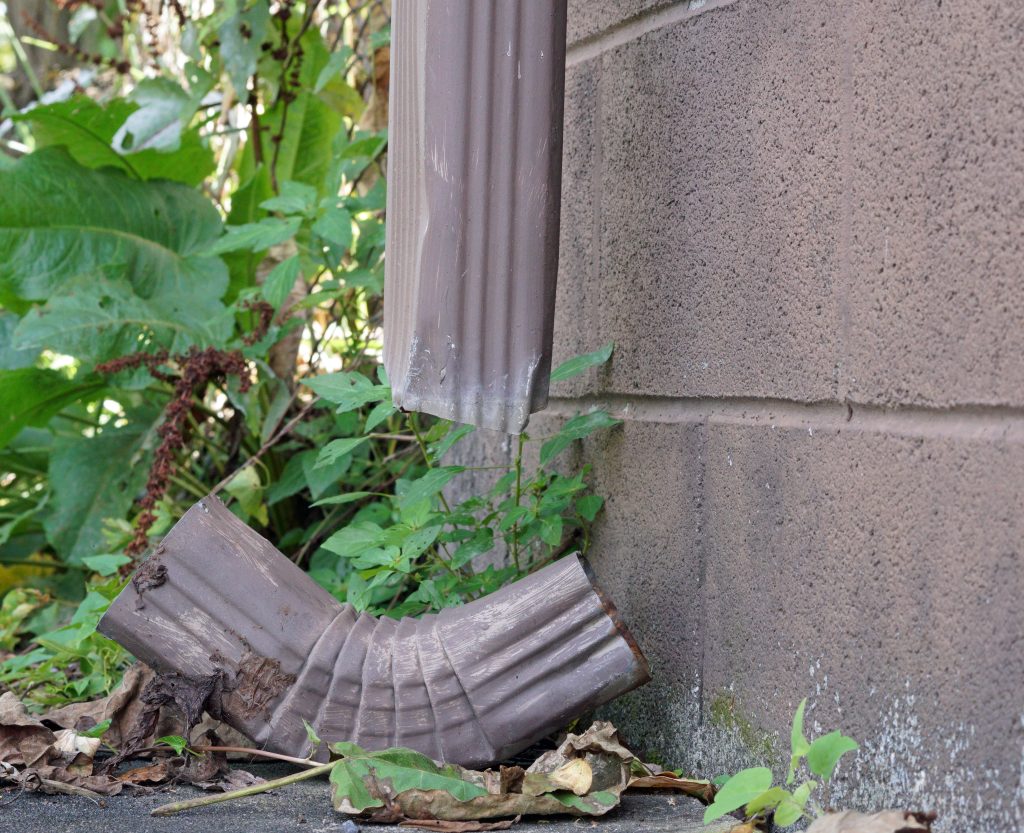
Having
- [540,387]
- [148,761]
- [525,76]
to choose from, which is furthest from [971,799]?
[148,761]

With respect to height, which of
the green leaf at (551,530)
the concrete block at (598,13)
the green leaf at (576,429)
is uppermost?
the concrete block at (598,13)

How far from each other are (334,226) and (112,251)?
4.03 ft

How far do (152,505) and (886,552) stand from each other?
1773 mm

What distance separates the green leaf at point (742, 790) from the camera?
1.16 meters

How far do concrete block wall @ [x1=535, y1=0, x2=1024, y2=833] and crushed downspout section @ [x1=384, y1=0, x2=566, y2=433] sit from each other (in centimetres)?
21

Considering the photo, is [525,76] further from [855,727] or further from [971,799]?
[971,799]

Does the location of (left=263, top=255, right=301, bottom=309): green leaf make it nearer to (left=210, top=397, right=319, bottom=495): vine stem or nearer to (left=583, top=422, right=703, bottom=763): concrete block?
(left=210, top=397, right=319, bottom=495): vine stem

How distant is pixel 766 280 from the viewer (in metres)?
1.47

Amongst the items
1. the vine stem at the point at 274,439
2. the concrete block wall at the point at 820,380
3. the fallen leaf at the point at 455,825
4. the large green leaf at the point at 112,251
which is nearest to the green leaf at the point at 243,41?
the large green leaf at the point at 112,251

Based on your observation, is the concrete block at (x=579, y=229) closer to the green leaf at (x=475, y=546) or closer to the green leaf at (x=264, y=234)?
→ the green leaf at (x=475, y=546)

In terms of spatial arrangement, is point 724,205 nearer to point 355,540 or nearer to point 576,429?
point 576,429

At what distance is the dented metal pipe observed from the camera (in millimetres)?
1599

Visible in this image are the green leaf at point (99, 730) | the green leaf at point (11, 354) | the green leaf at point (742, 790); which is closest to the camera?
the green leaf at point (742, 790)

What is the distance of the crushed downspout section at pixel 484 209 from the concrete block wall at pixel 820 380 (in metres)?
0.21
